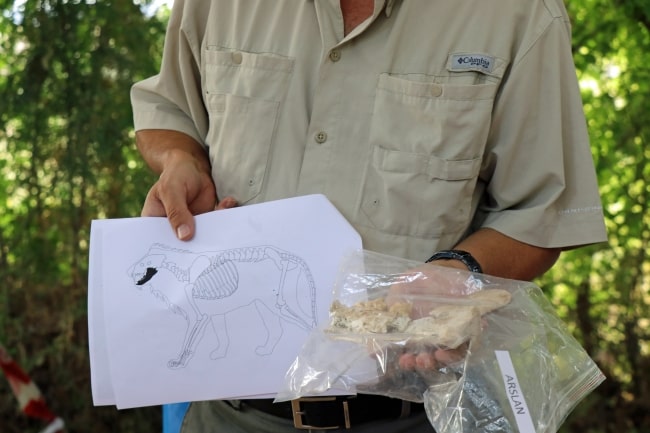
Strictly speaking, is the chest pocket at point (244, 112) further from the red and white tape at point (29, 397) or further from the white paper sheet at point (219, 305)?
the red and white tape at point (29, 397)

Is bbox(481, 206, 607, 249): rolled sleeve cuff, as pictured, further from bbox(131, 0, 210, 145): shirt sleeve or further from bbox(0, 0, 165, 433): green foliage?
bbox(0, 0, 165, 433): green foliage

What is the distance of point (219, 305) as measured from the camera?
1744 mm

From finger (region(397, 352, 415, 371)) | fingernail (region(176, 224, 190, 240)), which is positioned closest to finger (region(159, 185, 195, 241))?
fingernail (region(176, 224, 190, 240))

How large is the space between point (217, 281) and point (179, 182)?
26 cm

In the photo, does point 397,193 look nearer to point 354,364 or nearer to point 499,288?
point 499,288

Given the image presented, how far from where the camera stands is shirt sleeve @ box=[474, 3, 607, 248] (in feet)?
5.86

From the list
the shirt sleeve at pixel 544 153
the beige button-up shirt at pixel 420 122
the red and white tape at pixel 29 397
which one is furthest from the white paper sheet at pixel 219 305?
the red and white tape at pixel 29 397

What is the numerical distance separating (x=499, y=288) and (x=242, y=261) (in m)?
0.51

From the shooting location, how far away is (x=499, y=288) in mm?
1610

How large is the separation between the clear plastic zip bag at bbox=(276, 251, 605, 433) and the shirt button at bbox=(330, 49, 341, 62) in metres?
0.50

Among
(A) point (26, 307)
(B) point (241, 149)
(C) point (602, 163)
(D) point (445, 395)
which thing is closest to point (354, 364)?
(D) point (445, 395)

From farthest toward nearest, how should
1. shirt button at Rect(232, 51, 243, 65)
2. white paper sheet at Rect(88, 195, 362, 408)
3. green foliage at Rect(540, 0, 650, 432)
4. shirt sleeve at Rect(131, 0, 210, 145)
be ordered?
green foliage at Rect(540, 0, 650, 432)
shirt sleeve at Rect(131, 0, 210, 145)
shirt button at Rect(232, 51, 243, 65)
white paper sheet at Rect(88, 195, 362, 408)

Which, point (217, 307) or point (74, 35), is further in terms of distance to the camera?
point (74, 35)

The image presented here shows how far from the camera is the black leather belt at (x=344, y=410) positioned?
5.80ft
